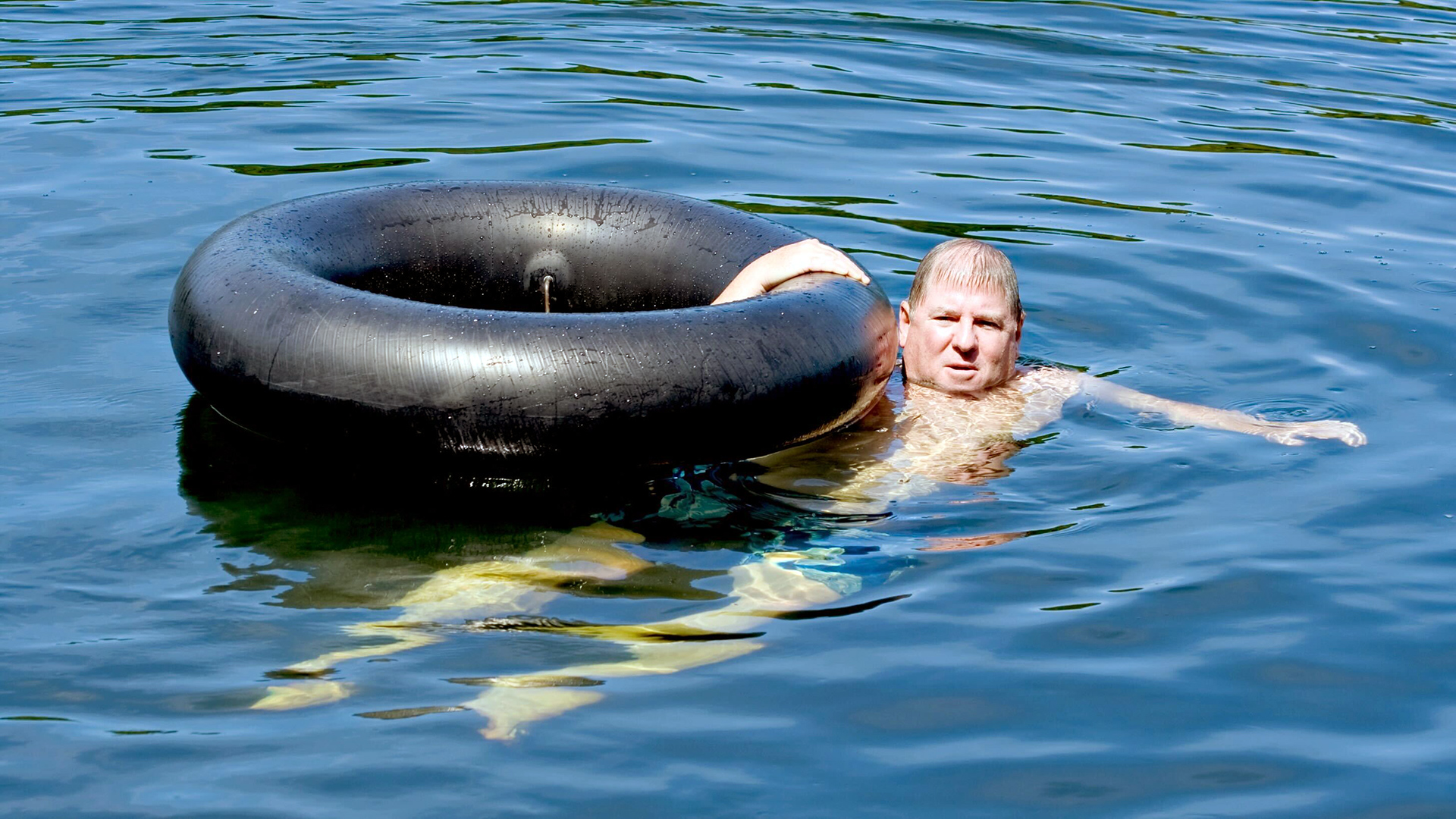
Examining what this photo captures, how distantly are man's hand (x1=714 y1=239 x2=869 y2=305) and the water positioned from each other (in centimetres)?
85

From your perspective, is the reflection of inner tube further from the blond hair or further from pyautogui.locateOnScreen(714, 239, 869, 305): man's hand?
the blond hair

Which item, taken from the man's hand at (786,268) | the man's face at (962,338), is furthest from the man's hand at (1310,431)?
the man's hand at (786,268)

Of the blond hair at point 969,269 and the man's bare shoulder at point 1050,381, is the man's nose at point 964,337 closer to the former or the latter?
the blond hair at point 969,269

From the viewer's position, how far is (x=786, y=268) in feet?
17.4

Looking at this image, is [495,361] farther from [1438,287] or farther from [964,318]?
[1438,287]

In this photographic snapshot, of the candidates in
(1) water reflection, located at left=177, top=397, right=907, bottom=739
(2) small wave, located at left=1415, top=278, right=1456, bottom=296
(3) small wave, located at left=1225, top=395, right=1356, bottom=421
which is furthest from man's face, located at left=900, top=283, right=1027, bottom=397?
(2) small wave, located at left=1415, top=278, right=1456, bottom=296

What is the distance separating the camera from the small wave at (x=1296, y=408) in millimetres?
5508

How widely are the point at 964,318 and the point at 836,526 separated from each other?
136cm

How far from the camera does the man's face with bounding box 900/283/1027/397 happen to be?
555 centimetres

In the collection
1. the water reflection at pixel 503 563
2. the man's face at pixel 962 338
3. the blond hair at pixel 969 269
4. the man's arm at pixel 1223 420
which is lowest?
the water reflection at pixel 503 563

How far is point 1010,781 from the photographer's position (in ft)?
10.3

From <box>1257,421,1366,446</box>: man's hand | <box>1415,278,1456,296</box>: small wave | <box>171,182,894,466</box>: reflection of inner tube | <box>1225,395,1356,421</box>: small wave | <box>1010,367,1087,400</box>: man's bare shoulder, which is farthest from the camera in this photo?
<box>1415,278,1456,296</box>: small wave

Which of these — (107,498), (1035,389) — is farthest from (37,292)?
(1035,389)

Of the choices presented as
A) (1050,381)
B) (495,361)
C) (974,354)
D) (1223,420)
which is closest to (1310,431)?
(1223,420)
